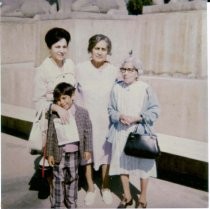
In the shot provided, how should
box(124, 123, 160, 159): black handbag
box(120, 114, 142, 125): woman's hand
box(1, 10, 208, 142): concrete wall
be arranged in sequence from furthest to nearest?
box(1, 10, 208, 142): concrete wall → box(120, 114, 142, 125): woman's hand → box(124, 123, 160, 159): black handbag

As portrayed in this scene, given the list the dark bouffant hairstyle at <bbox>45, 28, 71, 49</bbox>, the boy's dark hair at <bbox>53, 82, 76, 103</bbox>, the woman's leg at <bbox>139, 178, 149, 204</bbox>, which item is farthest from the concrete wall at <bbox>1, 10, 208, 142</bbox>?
the woman's leg at <bbox>139, 178, 149, 204</bbox>

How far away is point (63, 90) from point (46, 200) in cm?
118

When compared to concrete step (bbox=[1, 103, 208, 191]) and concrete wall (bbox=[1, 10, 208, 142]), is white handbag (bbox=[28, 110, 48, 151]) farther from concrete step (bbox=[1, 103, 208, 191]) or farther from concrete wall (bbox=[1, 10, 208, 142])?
concrete step (bbox=[1, 103, 208, 191])

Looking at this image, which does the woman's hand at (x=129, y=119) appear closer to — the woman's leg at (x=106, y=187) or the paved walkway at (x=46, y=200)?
the woman's leg at (x=106, y=187)

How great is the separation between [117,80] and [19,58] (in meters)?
2.37

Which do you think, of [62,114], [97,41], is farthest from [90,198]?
[97,41]

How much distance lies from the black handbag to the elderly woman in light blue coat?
118mm

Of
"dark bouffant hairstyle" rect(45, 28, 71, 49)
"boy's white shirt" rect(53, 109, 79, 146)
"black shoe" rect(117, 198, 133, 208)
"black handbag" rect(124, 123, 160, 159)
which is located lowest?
"black shoe" rect(117, 198, 133, 208)

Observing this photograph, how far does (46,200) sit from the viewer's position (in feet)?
13.1

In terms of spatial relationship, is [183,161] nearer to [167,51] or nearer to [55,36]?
[167,51]

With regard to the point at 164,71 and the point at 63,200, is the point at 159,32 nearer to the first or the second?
the point at 164,71

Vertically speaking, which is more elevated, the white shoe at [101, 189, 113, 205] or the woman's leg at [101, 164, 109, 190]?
the woman's leg at [101, 164, 109, 190]

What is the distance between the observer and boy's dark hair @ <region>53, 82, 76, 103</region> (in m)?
3.75

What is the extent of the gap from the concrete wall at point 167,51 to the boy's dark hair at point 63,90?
50 cm
